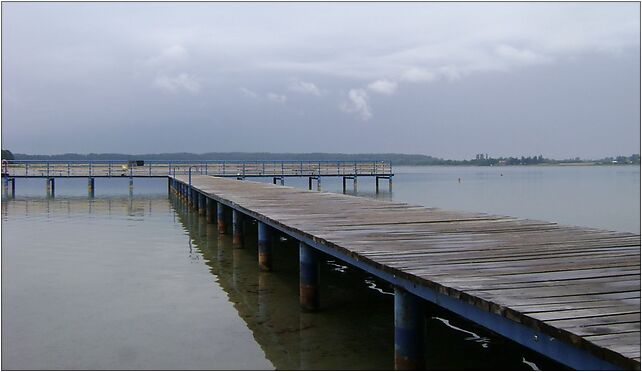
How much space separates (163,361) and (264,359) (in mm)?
955

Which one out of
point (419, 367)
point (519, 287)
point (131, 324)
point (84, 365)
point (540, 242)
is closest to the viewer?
point (519, 287)

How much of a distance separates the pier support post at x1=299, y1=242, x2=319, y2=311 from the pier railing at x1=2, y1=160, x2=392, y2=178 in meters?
33.2

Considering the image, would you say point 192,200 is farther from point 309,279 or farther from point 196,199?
point 309,279

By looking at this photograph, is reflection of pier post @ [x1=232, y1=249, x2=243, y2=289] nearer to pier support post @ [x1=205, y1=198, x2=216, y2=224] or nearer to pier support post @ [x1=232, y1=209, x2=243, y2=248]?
pier support post @ [x1=232, y1=209, x2=243, y2=248]

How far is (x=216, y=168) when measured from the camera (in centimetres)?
4425

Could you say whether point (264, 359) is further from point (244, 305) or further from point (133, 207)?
point (133, 207)

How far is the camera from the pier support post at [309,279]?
775 cm

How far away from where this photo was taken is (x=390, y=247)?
6.13 metres

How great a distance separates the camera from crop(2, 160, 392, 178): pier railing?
41.5 m

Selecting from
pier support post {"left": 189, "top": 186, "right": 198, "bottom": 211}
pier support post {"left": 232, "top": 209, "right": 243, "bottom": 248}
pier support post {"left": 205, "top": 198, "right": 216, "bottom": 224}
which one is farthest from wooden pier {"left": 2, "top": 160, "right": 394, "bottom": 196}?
pier support post {"left": 232, "top": 209, "right": 243, "bottom": 248}

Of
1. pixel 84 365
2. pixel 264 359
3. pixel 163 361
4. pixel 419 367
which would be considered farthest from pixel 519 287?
pixel 84 365

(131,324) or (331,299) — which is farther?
(331,299)

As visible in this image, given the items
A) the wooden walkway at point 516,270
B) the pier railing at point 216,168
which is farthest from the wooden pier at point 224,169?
the wooden walkway at point 516,270

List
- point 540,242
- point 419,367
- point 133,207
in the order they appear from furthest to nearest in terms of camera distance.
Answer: point 133,207
point 540,242
point 419,367
